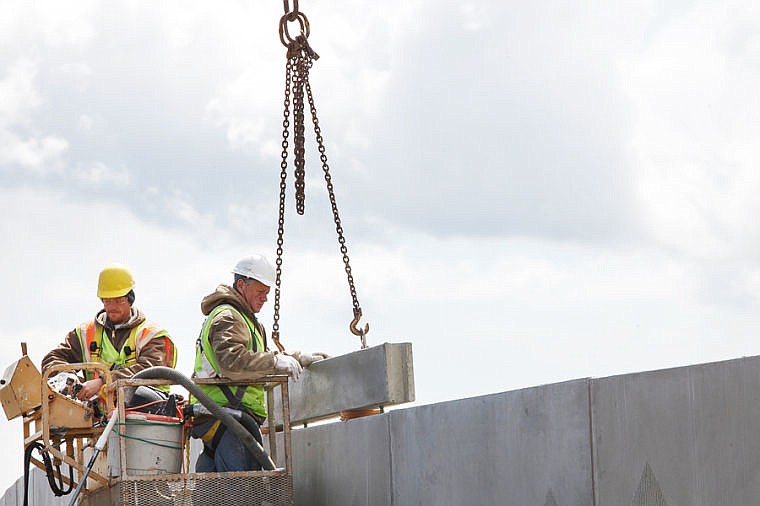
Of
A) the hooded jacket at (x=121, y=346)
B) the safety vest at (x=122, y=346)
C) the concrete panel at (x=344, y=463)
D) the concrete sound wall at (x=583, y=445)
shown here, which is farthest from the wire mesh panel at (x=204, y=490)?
the safety vest at (x=122, y=346)

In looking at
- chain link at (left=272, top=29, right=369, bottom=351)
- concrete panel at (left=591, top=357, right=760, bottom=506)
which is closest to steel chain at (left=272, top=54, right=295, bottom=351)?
chain link at (left=272, top=29, right=369, bottom=351)

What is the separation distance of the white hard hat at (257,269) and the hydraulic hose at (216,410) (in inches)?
37.8

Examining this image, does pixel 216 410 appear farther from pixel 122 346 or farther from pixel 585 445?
pixel 585 445

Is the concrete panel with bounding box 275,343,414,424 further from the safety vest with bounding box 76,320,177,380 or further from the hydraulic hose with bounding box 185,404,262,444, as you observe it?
the safety vest with bounding box 76,320,177,380

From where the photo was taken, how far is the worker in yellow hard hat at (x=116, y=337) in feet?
30.8

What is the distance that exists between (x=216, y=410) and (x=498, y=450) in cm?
233

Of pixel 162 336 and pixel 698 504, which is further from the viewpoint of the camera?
pixel 162 336

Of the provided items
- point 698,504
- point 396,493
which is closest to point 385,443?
point 396,493

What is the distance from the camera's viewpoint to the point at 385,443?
798 cm

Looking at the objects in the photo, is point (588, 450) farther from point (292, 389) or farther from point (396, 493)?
point (292, 389)

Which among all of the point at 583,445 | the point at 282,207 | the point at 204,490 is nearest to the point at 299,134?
the point at 282,207

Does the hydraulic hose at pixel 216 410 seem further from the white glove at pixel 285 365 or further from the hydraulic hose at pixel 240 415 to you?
the white glove at pixel 285 365

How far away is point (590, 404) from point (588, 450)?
0.72 ft

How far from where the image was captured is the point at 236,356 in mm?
8203
